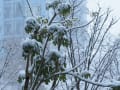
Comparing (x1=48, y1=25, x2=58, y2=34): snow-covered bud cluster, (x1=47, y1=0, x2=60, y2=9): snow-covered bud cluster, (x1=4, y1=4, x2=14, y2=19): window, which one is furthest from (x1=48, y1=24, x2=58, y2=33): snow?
(x1=4, y1=4, x2=14, y2=19): window

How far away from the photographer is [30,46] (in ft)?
8.02

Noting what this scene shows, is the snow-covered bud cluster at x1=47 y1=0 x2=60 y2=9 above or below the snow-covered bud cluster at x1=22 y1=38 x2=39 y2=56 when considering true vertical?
above

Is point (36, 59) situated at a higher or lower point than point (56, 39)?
lower

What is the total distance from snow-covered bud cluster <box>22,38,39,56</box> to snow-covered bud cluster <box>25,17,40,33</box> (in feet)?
0.35

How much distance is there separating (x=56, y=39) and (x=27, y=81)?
0.38 metres

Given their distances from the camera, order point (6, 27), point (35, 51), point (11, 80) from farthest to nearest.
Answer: point (6, 27)
point (11, 80)
point (35, 51)

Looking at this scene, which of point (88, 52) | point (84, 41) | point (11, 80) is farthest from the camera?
point (11, 80)

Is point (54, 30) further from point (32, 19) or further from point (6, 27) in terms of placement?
point (6, 27)

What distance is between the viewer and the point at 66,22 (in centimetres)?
290

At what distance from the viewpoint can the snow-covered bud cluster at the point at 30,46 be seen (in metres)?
2.44

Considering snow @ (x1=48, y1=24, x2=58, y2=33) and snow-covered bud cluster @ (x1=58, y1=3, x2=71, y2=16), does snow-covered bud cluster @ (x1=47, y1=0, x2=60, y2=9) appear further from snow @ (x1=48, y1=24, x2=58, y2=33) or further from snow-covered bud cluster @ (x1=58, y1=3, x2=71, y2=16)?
snow @ (x1=48, y1=24, x2=58, y2=33)

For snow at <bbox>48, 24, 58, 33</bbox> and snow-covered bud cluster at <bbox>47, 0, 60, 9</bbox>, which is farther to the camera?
snow-covered bud cluster at <bbox>47, 0, 60, 9</bbox>

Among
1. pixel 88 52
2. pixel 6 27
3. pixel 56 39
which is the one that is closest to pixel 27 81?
pixel 56 39

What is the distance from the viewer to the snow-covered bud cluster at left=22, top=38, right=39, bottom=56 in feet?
8.00
